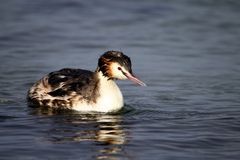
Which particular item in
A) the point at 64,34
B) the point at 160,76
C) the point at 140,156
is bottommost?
the point at 140,156

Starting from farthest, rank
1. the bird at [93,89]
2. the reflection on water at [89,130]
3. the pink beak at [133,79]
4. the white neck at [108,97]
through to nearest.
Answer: the white neck at [108,97] → the bird at [93,89] → the pink beak at [133,79] → the reflection on water at [89,130]

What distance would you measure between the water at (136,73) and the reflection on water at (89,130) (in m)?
0.02

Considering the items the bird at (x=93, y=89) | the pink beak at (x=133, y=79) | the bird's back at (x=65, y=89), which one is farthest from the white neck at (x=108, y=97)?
the pink beak at (x=133, y=79)

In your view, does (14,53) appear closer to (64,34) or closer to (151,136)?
(64,34)

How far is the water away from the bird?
251 millimetres

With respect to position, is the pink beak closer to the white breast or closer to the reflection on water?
the white breast

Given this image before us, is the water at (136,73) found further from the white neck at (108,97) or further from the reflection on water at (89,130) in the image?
the white neck at (108,97)

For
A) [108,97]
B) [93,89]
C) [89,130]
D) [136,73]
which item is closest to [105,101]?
[108,97]

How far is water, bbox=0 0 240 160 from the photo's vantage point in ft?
36.9

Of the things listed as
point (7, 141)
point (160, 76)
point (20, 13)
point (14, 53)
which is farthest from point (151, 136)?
point (20, 13)

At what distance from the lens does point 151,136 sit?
11.8m

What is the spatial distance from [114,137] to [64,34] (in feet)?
35.3

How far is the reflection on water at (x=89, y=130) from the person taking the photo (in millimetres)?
11203

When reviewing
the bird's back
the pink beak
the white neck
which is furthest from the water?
the pink beak
